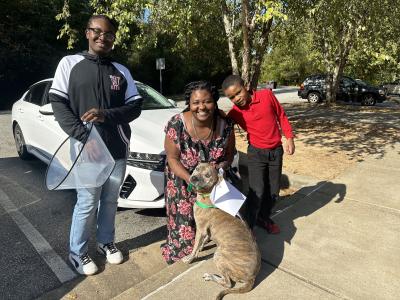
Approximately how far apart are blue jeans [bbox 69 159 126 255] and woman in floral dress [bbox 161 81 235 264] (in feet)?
1.48

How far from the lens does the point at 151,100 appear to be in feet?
19.4

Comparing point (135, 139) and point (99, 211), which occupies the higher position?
point (135, 139)

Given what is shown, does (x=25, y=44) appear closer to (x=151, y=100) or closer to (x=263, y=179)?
(x=151, y=100)

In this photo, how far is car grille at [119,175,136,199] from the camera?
395 cm

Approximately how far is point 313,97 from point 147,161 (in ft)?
60.9

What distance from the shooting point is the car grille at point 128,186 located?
156 inches

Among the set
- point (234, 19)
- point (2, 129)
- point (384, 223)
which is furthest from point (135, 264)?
point (2, 129)

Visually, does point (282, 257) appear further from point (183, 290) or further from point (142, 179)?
point (142, 179)

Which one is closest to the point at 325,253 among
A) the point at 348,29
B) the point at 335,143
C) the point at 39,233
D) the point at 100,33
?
the point at 100,33

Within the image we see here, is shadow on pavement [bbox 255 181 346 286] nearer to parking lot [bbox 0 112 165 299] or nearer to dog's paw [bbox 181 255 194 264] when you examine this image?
dog's paw [bbox 181 255 194 264]

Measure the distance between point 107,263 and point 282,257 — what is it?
1.59 metres

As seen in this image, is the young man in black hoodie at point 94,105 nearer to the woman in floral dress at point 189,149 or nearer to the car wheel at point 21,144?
the woman in floral dress at point 189,149

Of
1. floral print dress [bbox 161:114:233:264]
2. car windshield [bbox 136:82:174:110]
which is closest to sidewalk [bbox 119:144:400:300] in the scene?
floral print dress [bbox 161:114:233:264]

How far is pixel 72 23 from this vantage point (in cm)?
2031
